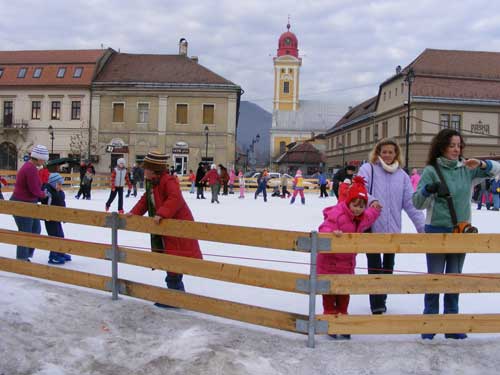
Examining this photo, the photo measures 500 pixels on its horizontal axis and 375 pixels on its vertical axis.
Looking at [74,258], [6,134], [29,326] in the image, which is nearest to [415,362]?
[29,326]

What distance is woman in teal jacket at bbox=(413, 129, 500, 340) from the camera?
14.1ft

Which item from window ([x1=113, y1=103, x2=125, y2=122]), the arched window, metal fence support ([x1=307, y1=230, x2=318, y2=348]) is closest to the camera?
metal fence support ([x1=307, y1=230, x2=318, y2=348])

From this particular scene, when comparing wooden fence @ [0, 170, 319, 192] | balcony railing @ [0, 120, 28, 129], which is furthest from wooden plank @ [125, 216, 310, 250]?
balcony railing @ [0, 120, 28, 129]

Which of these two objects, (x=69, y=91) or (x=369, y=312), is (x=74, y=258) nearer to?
(x=369, y=312)

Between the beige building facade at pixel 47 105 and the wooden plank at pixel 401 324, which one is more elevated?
the beige building facade at pixel 47 105

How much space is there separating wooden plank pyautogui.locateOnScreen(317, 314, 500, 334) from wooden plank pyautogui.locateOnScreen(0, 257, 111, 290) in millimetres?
2368

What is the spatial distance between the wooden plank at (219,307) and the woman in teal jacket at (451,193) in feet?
3.88

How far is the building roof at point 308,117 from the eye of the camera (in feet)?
299

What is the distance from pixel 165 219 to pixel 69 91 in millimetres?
43602

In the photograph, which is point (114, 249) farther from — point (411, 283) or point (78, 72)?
point (78, 72)

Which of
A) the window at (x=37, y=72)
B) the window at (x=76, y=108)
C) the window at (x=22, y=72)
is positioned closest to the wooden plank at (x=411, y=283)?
the window at (x=76, y=108)

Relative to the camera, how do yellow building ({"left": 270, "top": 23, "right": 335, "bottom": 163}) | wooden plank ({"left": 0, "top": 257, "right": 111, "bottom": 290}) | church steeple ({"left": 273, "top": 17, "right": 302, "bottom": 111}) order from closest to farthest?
wooden plank ({"left": 0, "top": 257, "right": 111, "bottom": 290})
yellow building ({"left": 270, "top": 23, "right": 335, "bottom": 163})
church steeple ({"left": 273, "top": 17, "right": 302, "bottom": 111})

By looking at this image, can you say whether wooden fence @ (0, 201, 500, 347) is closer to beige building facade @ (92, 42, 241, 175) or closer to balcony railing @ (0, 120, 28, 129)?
beige building facade @ (92, 42, 241, 175)

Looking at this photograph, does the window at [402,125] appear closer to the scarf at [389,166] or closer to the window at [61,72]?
the window at [61,72]
